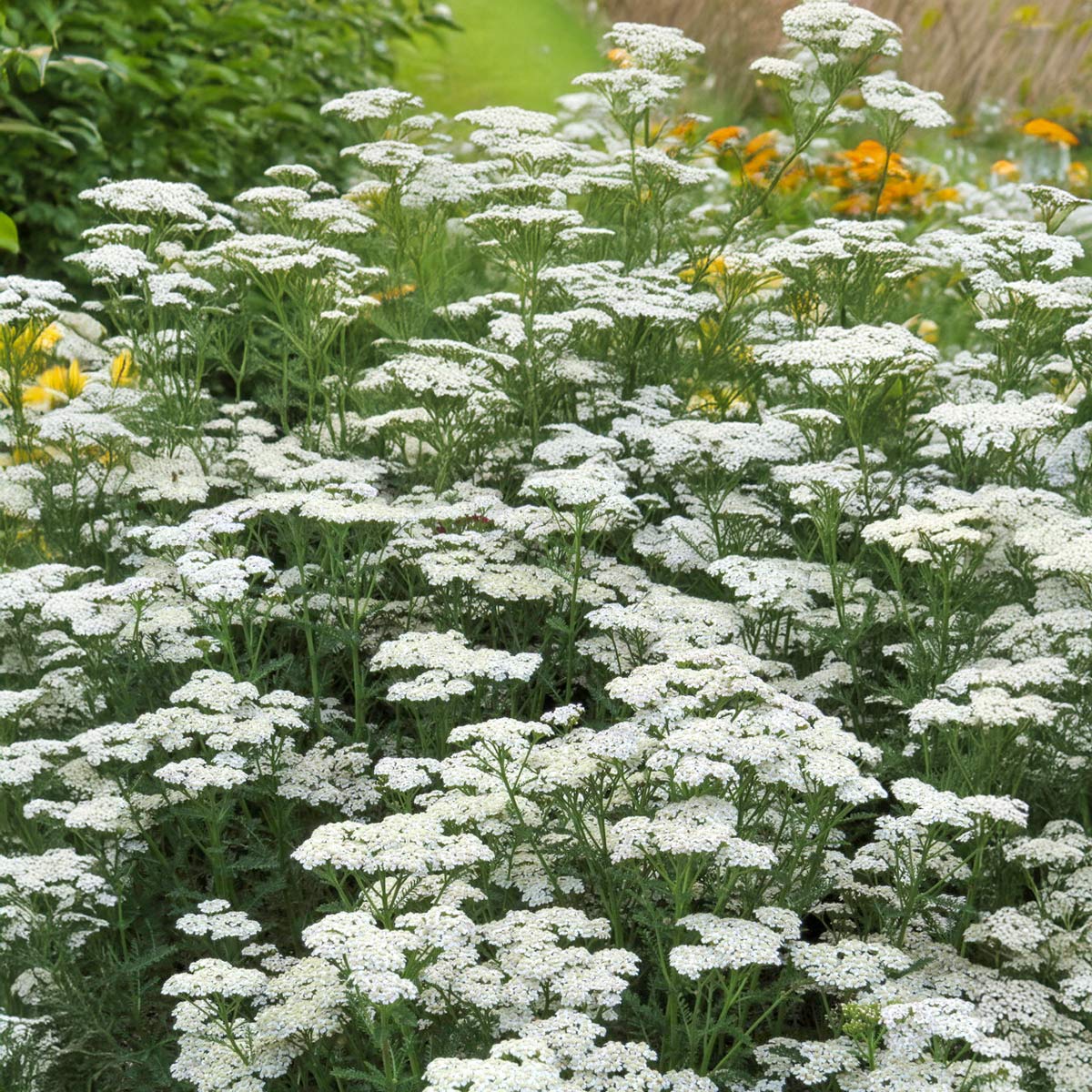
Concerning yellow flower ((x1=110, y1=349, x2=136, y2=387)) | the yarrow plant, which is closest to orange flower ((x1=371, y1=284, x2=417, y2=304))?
the yarrow plant

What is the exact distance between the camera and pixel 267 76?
7969 mm

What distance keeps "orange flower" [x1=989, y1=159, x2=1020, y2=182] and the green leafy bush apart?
4.67 meters

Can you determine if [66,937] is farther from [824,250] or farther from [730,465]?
[824,250]

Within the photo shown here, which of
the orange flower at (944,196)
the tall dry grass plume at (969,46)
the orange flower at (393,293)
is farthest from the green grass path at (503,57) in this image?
the orange flower at (393,293)

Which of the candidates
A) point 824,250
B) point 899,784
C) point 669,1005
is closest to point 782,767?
point 899,784

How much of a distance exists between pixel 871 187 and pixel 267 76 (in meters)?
3.79

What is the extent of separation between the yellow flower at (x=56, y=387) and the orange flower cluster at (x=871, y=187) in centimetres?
495

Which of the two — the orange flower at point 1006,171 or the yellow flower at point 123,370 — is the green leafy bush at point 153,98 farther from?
the orange flower at point 1006,171

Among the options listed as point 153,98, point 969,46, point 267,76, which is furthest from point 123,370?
point 969,46

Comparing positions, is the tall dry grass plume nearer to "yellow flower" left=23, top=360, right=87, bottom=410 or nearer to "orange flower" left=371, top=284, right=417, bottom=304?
"orange flower" left=371, top=284, right=417, bottom=304

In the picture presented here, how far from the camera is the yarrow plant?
9.23ft

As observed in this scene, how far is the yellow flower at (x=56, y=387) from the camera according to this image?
16.9 feet

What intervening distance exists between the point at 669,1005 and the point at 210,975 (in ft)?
3.20

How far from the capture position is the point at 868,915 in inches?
133
